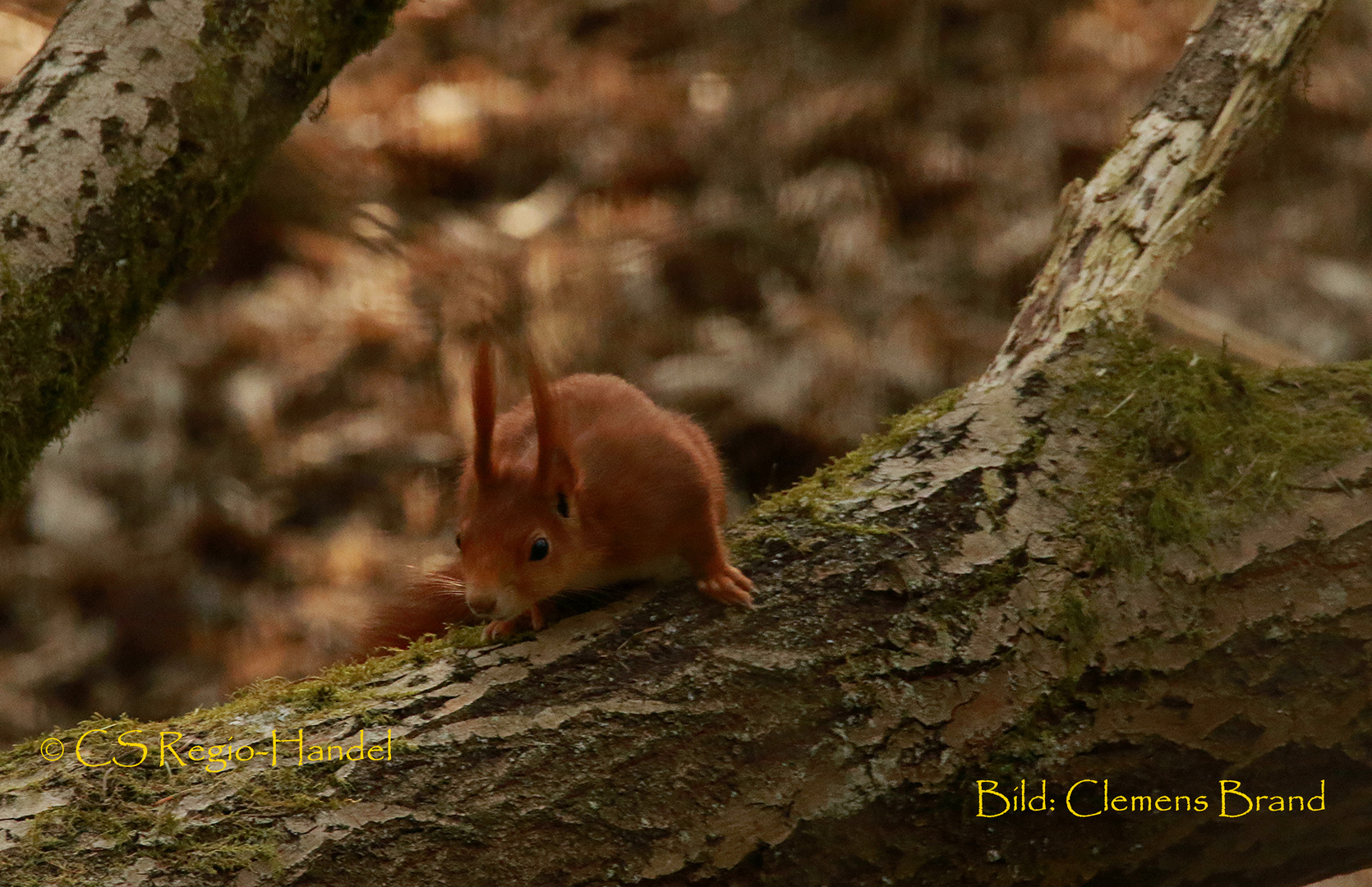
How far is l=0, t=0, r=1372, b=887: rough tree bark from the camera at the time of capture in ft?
5.18

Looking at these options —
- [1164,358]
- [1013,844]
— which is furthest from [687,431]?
[1013,844]

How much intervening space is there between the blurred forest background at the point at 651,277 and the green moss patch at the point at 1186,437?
3.91 ft

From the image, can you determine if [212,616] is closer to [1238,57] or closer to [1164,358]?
[1164,358]

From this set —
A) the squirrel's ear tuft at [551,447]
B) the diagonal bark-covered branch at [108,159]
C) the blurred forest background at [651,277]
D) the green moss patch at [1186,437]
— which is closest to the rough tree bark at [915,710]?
the green moss patch at [1186,437]

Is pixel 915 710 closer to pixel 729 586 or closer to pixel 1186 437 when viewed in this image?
pixel 729 586

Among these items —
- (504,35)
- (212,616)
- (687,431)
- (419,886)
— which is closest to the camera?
(419,886)

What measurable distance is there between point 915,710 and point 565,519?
623 mm

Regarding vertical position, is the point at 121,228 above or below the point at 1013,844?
above

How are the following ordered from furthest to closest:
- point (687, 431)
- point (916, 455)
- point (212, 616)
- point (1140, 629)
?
point (212, 616)
point (687, 431)
point (916, 455)
point (1140, 629)

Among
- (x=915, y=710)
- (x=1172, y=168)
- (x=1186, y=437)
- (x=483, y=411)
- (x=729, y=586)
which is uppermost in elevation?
(x=1172, y=168)

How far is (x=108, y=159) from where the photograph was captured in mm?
1896

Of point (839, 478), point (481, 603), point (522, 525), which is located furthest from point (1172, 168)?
point (481, 603)

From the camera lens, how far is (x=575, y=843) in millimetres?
1595

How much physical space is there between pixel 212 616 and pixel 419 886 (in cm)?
218
